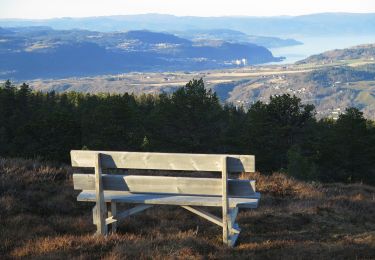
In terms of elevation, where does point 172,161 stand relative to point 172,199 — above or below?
above

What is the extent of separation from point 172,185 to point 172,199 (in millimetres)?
214

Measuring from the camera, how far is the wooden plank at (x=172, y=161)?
6.19m

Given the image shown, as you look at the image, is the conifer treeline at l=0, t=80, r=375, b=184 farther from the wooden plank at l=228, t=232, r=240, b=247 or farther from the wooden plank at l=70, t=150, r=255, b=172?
the wooden plank at l=228, t=232, r=240, b=247

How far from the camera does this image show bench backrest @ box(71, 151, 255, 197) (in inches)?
245

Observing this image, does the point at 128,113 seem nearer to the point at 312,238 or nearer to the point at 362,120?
the point at 362,120

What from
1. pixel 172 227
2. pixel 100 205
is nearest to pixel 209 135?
pixel 172 227

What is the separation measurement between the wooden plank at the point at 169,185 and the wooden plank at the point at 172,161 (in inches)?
9.6

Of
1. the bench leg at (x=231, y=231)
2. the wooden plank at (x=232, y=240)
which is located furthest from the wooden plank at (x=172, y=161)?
the wooden plank at (x=232, y=240)

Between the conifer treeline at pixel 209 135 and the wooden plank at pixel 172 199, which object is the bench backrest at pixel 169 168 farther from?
the conifer treeline at pixel 209 135

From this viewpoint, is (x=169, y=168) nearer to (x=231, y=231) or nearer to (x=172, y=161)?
(x=172, y=161)

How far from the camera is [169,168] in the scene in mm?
6406

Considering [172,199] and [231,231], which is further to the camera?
[172,199]

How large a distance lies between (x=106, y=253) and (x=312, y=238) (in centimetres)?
311

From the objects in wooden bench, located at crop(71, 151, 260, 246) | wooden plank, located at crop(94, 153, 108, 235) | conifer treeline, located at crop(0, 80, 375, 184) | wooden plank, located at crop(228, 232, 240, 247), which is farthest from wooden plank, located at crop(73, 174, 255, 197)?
conifer treeline, located at crop(0, 80, 375, 184)
